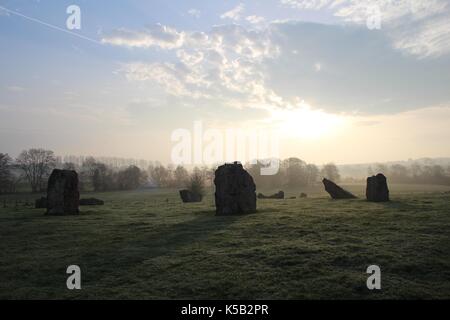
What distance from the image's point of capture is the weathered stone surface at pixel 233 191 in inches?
1061

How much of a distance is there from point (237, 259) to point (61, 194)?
68.9ft

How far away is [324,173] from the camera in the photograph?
141875mm

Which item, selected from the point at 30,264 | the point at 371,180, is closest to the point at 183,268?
the point at 30,264

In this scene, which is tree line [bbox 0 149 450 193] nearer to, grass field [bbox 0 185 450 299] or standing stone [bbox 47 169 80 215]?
standing stone [bbox 47 169 80 215]

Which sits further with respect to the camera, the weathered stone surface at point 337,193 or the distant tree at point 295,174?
the distant tree at point 295,174

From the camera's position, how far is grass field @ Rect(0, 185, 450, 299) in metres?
9.80

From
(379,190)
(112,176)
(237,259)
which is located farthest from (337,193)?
(112,176)

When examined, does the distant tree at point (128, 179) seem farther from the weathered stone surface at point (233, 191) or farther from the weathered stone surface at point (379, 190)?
the weathered stone surface at point (379, 190)

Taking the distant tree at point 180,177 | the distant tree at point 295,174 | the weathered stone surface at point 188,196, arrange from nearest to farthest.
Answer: the weathered stone surface at point 188,196, the distant tree at point 295,174, the distant tree at point 180,177

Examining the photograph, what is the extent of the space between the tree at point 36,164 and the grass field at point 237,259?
8309 cm

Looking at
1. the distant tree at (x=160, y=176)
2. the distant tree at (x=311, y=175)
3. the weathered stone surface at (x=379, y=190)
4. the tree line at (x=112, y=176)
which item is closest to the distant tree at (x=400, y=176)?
the tree line at (x=112, y=176)
